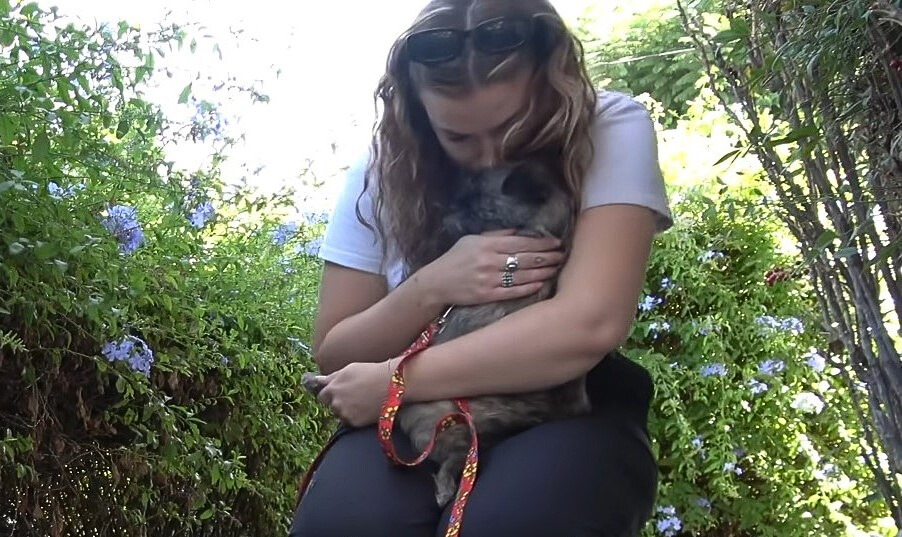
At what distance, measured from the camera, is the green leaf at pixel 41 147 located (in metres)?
1.67

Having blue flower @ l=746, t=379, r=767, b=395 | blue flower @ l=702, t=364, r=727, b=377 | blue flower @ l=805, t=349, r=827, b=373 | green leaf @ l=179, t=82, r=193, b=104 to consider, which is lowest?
blue flower @ l=746, t=379, r=767, b=395

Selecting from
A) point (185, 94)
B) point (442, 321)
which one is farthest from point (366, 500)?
point (185, 94)

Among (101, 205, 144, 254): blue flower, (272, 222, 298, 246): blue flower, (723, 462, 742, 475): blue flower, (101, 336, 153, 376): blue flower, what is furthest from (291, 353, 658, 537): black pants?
(723, 462, 742, 475): blue flower

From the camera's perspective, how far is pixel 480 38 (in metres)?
1.68

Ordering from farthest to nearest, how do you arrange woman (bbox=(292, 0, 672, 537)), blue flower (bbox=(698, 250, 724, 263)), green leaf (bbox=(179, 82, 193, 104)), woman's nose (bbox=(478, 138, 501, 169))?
blue flower (bbox=(698, 250, 724, 263))
green leaf (bbox=(179, 82, 193, 104))
woman's nose (bbox=(478, 138, 501, 169))
woman (bbox=(292, 0, 672, 537))

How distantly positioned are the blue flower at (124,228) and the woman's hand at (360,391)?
0.52 m

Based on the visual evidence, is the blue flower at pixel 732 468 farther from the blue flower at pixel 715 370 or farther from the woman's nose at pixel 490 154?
the woman's nose at pixel 490 154

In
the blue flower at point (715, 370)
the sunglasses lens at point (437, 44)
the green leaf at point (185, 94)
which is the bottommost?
the blue flower at point (715, 370)

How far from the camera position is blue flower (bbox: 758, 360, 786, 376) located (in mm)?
3131

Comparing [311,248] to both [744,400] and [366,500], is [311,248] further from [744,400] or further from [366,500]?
[744,400]

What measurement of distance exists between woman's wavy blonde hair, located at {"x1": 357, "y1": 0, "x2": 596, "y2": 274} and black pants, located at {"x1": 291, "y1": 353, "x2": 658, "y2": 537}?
379 mm

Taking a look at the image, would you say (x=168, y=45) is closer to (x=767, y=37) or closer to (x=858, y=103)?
(x=767, y=37)

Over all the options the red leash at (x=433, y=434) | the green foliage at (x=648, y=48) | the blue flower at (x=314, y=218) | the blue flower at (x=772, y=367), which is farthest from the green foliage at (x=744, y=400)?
the green foliage at (x=648, y=48)

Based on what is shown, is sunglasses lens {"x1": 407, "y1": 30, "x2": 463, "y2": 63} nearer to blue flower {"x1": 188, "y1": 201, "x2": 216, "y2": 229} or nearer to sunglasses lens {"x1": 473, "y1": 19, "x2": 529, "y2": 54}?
sunglasses lens {"x1": 473, "y1": 19, "x2": 529, "y2": 54}
